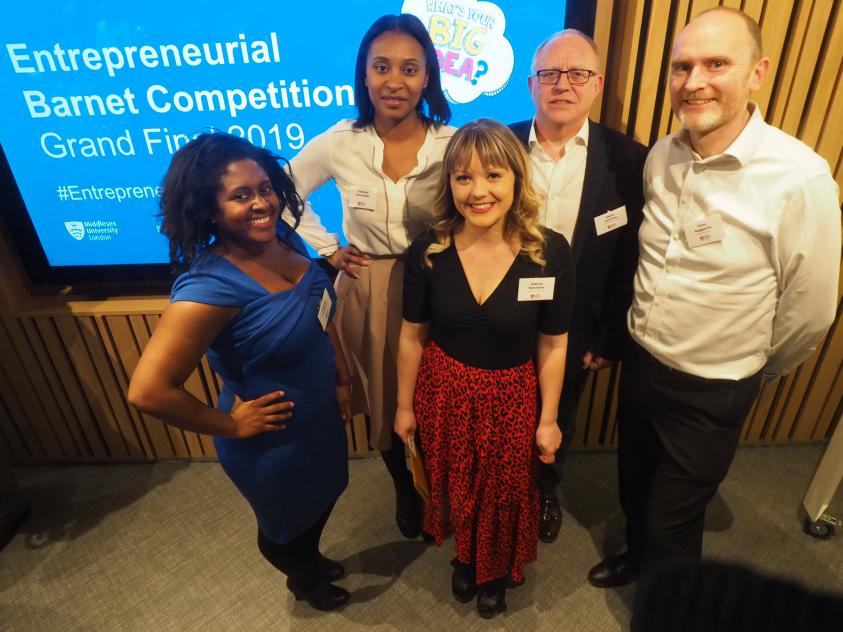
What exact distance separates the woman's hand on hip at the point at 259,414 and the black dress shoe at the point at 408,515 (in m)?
1.08

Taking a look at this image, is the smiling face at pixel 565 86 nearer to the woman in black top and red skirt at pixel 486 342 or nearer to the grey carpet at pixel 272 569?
the woman in black top and red skirt at pixel 486 342

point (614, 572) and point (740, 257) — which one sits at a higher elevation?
point (740, 257)

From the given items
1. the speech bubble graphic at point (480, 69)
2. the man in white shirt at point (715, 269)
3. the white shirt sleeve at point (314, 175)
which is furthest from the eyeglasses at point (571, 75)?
the white shirt sleeve at point (314, 175)

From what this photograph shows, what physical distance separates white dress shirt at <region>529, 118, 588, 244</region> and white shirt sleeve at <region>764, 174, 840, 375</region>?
2.02ft

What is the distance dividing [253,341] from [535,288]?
805mm

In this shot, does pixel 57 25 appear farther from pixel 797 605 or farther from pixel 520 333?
pixel 797 605

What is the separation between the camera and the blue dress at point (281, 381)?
1366 millimetres

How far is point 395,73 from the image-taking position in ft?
5.50

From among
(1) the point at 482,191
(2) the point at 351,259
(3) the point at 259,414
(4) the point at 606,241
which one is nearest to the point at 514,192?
(1) the point at 482,191

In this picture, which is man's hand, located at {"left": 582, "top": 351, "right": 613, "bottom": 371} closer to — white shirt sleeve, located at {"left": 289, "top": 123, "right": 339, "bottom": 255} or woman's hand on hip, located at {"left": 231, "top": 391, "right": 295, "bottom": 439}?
white shirt sleeve, located at {"left": 289, "top": 123, "right": 339, "bottom": 255}

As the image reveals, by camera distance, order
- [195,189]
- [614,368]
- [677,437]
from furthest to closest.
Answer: [614,368]
[677,437]
[195,189]

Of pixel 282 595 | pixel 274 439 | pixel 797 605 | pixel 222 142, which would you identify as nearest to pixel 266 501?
pixel 274 439

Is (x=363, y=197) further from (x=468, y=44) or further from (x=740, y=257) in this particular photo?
(x=740, y=257)

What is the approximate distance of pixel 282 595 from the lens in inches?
87.4
